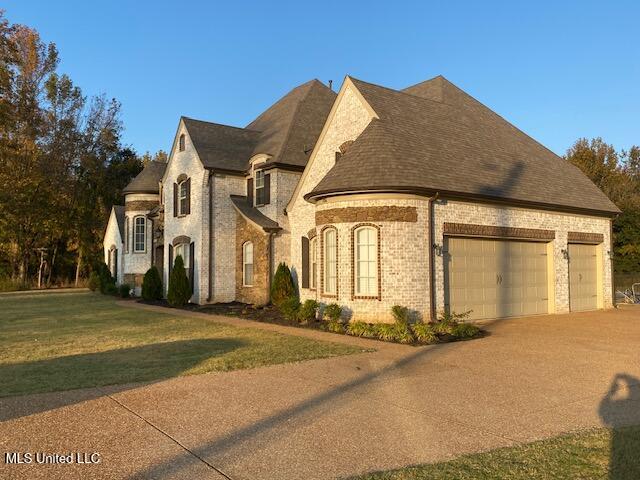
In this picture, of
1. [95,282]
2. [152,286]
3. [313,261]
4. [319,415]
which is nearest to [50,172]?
[95,282]

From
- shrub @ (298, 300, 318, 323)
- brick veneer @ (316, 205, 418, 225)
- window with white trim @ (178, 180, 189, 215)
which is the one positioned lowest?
shrub @ (298, 300, 318, 323)

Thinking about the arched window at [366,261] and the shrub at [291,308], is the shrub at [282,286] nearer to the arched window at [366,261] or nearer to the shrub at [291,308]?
the shrub at [291,308]

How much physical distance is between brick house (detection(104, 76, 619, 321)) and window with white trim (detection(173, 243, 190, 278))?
0.33 feet

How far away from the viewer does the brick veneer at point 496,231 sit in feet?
52.0

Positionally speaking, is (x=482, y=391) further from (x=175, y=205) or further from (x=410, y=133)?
(x=175, y=205)

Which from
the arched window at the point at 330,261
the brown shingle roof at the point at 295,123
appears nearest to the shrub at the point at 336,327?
the arched window at the point at 330,261

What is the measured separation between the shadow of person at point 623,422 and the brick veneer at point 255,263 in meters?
14.3

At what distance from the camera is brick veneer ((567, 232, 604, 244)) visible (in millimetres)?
19641

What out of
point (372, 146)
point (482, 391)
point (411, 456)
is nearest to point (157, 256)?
point (372, 146)

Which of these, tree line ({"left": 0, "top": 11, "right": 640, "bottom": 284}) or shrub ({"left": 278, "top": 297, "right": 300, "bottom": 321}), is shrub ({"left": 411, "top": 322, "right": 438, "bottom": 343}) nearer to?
shrub ({"left": 278, "top": 297, "right": 300, "bottom": 321})

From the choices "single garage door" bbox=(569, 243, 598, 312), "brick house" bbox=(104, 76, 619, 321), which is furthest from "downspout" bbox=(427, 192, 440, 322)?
"single garage door" bbox=(569, 243, 598, 312)

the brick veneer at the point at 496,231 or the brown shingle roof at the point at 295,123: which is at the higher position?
the brown shingle roof at the point at 295,123

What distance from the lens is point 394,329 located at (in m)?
13.0

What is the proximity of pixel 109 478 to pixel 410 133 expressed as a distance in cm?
1447
